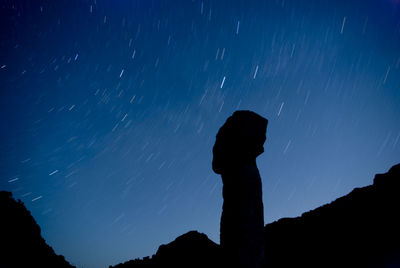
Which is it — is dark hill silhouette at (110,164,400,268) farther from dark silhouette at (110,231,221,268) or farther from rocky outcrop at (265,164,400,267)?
dark silhouette at (110,231,221,268)

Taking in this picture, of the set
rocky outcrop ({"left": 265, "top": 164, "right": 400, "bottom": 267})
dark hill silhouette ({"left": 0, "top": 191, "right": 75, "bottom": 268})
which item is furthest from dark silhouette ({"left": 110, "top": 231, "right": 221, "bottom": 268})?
dark hill silhouette ({"left": 0, "top": 191, "right": 75, "bottom": 268})

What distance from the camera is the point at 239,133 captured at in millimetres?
7090

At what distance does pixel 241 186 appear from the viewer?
260 inches

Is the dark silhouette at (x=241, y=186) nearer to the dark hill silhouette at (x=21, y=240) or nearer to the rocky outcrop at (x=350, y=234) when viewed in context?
the rocky outcrop at (x=350, y=234)

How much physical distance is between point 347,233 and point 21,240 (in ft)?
47.7

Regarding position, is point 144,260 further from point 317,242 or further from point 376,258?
point 376,258

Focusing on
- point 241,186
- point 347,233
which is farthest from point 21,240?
point 347,233

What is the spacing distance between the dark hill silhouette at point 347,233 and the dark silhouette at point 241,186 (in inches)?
147

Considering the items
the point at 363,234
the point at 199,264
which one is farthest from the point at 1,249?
the point at 363,234

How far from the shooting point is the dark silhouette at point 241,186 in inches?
242

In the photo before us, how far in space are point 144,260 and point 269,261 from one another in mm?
8045

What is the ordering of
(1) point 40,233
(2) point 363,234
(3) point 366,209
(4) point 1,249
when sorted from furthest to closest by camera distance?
1. (1) point 40,233
2. (4) point 1,249
3. (3) point 366,209
4. (2) point 363,234

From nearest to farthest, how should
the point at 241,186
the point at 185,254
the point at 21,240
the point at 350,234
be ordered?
the point at 241,186 → the point at 350,234 → the point at 21,240 → the point at 185,254

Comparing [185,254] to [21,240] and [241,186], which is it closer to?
[21,240]
